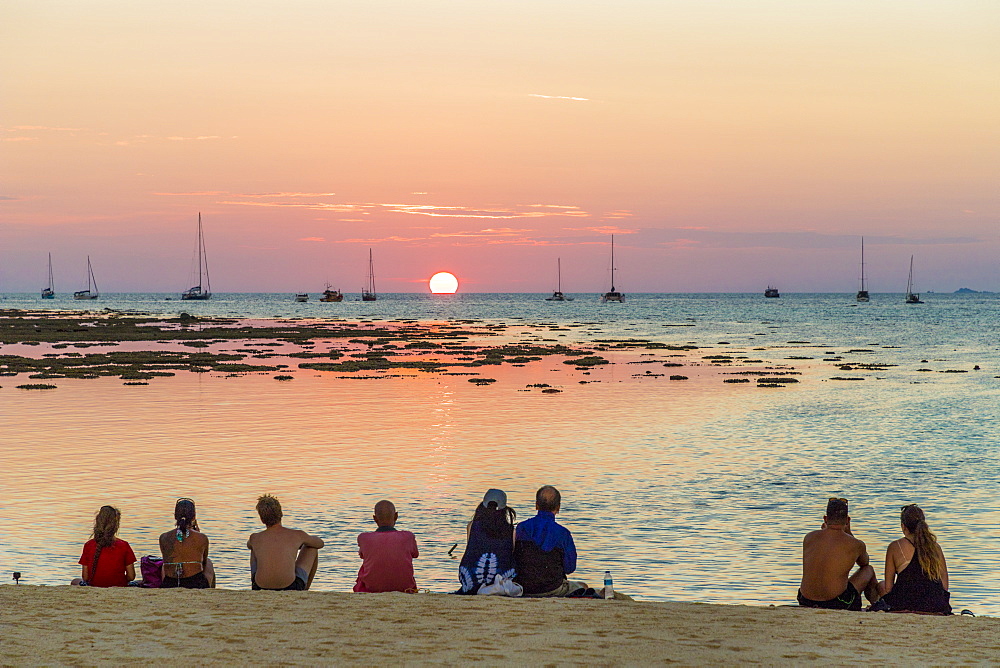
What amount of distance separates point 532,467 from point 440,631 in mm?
13124

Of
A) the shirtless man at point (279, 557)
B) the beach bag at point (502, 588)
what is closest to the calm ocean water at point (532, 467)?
the shirtless man at point (279, 557)

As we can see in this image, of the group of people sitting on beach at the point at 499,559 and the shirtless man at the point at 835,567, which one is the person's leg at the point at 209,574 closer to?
the group of people sitting on beach at the point at 499,559

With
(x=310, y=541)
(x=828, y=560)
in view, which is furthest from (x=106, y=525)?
(x=828, y=560)

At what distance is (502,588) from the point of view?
10.9 meters

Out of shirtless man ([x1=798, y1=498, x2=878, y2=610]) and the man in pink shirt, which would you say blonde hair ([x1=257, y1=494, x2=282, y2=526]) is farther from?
shirtless man ([x1=798, y1=498, x2=878, y2=610])

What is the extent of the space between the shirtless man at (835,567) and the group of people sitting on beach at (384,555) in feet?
7.68

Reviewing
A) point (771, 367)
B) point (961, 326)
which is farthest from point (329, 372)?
point (961, 326)

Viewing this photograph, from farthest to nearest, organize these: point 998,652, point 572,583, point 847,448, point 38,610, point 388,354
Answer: point 388,354 < point 847,448 < point 572,583 < point 38,610 < point 998,652

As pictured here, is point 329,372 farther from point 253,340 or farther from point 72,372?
point 253,340

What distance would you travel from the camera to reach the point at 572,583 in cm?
1112

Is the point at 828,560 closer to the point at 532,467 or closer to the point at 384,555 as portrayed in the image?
the point at 384,555

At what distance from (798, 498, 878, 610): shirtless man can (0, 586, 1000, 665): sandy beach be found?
26cm

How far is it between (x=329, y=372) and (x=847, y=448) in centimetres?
2958

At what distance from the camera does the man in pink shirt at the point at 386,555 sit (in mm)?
10992
